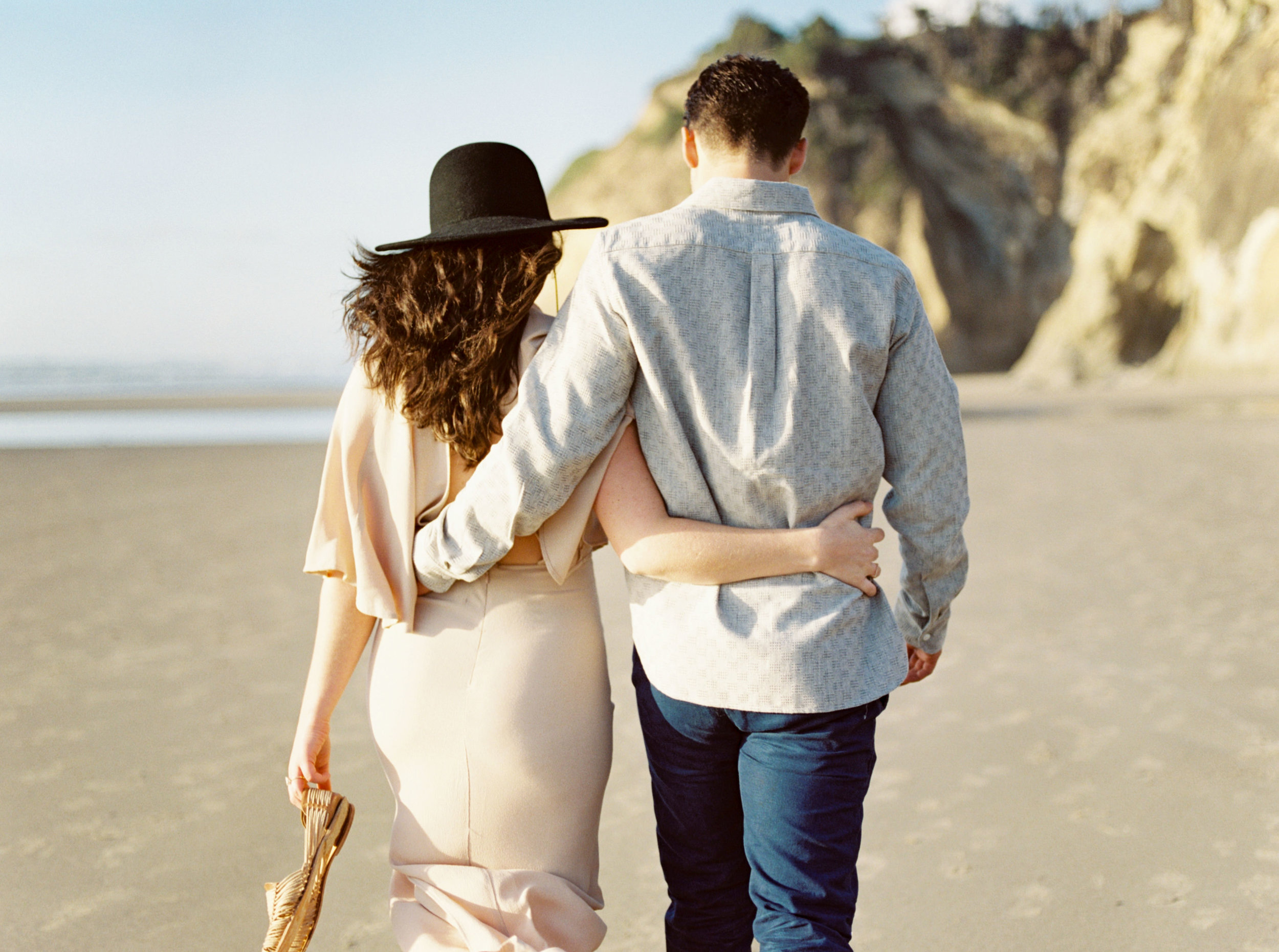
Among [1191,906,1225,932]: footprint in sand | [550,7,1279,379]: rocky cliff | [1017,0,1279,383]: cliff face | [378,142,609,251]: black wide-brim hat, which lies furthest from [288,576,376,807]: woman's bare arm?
[550,7,1279,379]: rocky cliff

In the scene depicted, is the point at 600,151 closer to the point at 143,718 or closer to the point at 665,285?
the point at 143,718

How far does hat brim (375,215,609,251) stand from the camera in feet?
5.99

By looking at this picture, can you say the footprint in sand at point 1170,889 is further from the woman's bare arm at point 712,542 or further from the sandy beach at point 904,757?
the woman's bare arm at point 712,542

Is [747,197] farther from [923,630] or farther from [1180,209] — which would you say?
[1180,209]

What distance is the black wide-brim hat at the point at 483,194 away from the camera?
1.89 m

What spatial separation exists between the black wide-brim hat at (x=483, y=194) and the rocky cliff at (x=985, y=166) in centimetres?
2774

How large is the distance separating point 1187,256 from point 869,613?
2791cm

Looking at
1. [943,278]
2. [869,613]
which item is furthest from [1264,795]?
[943,278]

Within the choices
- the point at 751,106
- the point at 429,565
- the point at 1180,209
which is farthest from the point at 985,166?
the point at 429,565

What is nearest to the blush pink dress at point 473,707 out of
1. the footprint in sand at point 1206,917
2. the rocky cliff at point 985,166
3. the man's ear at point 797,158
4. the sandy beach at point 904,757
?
the sandy beach at point 904,757

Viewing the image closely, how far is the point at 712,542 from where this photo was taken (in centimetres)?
168

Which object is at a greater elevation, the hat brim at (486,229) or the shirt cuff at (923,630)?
the hat brim at (486,229)

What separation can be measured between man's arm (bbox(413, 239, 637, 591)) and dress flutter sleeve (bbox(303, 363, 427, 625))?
146 mm

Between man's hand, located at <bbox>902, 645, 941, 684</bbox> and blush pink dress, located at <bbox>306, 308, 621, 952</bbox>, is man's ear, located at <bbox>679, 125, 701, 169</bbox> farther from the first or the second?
man's hand, located at <bbox>902, 645, 941, 684</bbox>
